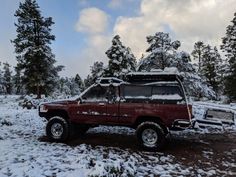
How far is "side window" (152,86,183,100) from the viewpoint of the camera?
10107mm

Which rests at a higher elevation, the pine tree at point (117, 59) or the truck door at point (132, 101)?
the pine tree at point (117, 59)

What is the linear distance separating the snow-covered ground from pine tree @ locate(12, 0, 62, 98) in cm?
2759

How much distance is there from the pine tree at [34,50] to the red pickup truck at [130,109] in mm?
28780

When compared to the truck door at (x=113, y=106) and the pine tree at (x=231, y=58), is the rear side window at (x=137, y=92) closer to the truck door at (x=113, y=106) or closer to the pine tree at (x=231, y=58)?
the truck door at (x=113, y=106)

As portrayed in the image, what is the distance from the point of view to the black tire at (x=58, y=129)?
11.1m

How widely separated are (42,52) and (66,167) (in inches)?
1326

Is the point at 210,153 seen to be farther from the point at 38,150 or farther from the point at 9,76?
the point at 9,76

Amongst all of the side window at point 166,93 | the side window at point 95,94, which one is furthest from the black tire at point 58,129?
the side window at point 166,93

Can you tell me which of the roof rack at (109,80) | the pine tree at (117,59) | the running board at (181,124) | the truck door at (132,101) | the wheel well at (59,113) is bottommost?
the running board at (181,124)

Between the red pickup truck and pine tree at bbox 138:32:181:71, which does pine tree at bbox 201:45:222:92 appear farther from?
the red pickup truck

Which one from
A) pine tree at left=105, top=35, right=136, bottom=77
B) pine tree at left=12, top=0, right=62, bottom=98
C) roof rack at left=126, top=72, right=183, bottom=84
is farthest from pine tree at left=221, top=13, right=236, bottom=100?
roof rack at left=126, top=72, right=183, bottom=84

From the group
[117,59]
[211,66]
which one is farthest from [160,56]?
[211,66]

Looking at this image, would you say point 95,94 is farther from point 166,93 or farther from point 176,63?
point 176,63

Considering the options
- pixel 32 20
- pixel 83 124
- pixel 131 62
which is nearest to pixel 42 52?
pixel 32 20
